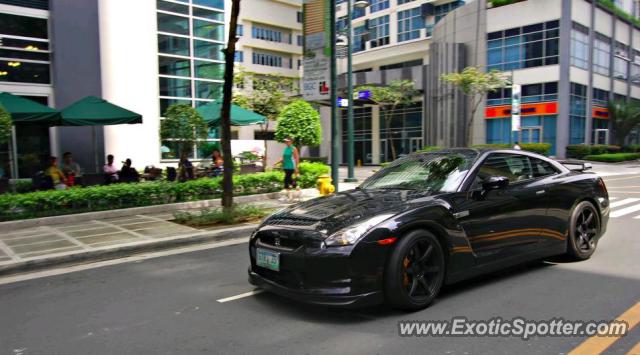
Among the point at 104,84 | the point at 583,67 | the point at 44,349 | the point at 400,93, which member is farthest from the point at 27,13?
the point at 583,67

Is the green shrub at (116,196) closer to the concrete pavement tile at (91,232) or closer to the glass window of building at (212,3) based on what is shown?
the concrete pavement tile at (91,232)

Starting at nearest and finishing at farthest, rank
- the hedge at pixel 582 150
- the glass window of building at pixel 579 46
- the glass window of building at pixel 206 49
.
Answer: the glass window of building at pixel 206 49 < the hedge at pixel 582 150 < the glass window of building at pixel 579 46

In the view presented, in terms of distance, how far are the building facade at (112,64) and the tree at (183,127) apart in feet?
1.72

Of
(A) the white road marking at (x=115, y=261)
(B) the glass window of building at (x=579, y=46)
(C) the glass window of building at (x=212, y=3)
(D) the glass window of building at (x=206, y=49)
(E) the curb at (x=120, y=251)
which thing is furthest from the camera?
(B) the glass window of building at (x=579, y=46)

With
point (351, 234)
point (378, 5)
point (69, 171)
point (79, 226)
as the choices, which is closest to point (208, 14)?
point (69, 171)

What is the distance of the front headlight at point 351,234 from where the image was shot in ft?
13.3

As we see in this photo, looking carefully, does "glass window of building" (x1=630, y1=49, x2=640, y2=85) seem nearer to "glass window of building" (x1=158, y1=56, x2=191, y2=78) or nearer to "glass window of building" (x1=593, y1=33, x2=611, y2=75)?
"glass window of building" (x1=593, y1=33, x2=611, y2=75)

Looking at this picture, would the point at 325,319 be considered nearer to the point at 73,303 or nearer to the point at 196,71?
the point at 73,303

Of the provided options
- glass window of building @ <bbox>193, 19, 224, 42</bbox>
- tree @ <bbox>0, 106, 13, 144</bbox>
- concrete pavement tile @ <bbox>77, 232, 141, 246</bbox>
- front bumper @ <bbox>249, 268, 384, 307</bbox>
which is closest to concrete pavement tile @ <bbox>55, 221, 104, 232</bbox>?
concrete pavement tile @ <bbox>77, 232, 141, 246</bbox>

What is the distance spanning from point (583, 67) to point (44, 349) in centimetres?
3877

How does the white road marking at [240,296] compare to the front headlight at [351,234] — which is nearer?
the front headlight at [351,234]

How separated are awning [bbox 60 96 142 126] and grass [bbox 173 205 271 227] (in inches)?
162

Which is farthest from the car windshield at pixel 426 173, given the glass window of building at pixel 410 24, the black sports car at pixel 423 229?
the glass window of building at pixel 410 24

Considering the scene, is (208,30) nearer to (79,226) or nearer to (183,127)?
(183,127)
